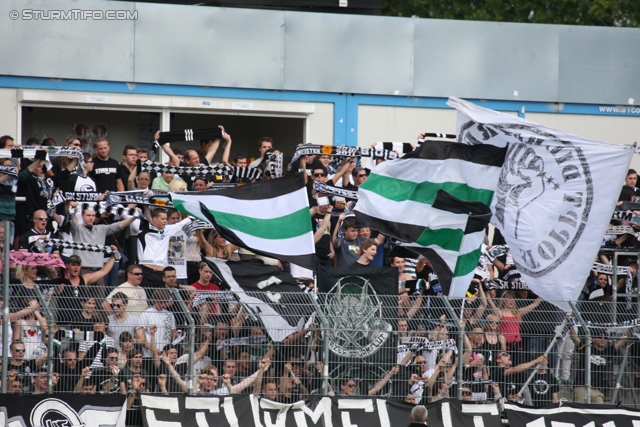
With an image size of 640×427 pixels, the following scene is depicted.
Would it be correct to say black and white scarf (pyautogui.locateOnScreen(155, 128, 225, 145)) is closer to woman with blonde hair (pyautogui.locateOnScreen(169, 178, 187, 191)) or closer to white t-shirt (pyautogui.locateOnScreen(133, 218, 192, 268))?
woman with blonde hair (pyautogui.locateOnScreen(169, 178, 187, 191))

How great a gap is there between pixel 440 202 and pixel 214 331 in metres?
3.53

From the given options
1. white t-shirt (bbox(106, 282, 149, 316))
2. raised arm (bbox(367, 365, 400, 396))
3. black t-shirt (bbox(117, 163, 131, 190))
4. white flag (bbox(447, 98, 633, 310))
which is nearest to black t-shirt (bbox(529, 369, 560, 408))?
white flag (bbox(447, 98, 633, 310))

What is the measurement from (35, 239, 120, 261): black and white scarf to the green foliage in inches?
1022

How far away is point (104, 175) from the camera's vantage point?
54.7ft

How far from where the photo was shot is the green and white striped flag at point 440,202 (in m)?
14.0

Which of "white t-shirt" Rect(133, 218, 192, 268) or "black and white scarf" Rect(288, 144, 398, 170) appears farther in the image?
"black and white scarf" Rect(288, 144, 398, 170)

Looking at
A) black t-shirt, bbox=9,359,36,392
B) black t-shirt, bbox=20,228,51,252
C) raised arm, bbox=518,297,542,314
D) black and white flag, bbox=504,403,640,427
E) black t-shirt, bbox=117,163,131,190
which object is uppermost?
black t-shirt, bbox=117,163,131,190

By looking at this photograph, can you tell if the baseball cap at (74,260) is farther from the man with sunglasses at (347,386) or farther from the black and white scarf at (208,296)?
the man with sunglasses at (347,386)

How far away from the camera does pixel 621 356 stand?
13.7m

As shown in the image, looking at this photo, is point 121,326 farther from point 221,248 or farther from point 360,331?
point 221,248

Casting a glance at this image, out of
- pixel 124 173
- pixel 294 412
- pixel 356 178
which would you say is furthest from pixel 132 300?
pixel 356 178

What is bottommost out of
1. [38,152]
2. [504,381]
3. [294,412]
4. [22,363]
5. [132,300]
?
[294,412]

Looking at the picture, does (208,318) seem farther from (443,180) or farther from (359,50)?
(359,50)

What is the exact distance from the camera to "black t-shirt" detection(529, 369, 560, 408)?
535 inches
